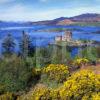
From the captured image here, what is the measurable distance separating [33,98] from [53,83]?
356cm

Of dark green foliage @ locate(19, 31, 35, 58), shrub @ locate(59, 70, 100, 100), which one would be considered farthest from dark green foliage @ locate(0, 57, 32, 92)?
dark green foliage @ locate(19, 31, 35, 58)

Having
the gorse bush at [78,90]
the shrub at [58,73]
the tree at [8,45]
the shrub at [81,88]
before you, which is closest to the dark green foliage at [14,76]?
the shrub at [58,73]

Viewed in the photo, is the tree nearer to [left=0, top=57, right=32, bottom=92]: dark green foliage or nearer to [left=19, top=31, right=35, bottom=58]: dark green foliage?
→ [left=19, top=31, right=35, bottom=58]: dark green foliage

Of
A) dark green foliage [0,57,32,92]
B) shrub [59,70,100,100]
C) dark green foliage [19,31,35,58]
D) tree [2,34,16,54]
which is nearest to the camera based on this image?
shrub [59,70,100,100]

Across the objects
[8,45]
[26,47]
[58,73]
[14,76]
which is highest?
[58,73]

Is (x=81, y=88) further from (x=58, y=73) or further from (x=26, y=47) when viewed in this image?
(x=26, y=47)

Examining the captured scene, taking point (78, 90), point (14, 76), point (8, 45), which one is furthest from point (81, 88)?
point (8, 45)

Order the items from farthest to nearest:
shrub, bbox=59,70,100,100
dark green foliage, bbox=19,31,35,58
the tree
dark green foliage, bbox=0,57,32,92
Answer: the tree → dark green foliage, bbox=19,31,35,58 → dark green foliage, bbox=0,57,32,92 → shrub, bbox=59,70,100,100

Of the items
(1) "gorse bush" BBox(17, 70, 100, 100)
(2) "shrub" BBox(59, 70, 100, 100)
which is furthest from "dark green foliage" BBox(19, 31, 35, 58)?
(2) "shrub" BBox(59, 70, 100, 100)

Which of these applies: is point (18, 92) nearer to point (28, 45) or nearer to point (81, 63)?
point (81, 63)

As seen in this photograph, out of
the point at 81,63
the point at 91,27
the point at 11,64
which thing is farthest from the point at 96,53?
the point at 91,27

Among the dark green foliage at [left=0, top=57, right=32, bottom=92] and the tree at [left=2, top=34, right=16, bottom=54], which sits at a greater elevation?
the dark green foliage at [left=0, top=57, right=32, bottom=92]

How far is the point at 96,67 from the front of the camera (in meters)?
21.5

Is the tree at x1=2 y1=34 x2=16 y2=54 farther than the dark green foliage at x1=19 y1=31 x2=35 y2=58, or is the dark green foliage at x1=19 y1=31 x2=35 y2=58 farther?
the tree at x1=2 y1=34 x2=16 y2=54
